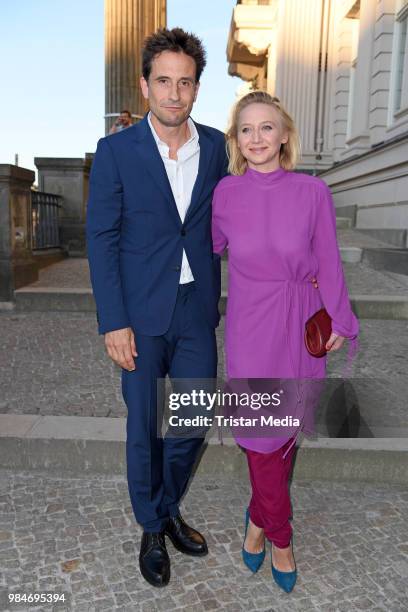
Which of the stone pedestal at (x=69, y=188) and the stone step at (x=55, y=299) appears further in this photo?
the stone pedestal at (x=69, y=188)

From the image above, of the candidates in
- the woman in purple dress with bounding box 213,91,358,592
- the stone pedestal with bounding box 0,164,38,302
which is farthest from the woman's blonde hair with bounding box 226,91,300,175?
the stone pedestal with bounding box 0,164,38,302

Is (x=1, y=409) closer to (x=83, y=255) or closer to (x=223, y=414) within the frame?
(x=223, y=414)

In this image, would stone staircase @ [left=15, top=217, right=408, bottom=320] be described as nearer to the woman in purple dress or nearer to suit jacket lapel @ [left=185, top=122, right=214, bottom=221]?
suit jacket lapel @ [left=185, top=122, right=214, bottom=221]

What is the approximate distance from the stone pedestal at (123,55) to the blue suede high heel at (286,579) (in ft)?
41.6

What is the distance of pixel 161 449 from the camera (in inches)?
99.0

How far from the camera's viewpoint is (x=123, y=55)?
1363 centimetres

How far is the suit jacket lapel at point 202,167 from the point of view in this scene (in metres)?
2.34

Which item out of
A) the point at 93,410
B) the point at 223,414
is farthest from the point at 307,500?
the point at 93,410

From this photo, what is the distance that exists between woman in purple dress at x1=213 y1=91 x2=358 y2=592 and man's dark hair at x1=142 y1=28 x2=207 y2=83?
0.98 ft

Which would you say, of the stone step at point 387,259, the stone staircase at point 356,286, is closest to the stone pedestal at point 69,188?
the stone staircase at point 356,286

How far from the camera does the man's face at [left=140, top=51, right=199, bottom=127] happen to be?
2230mm

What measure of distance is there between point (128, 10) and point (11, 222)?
9.14 meters

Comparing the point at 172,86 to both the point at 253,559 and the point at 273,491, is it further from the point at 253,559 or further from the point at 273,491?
the point at 253,559

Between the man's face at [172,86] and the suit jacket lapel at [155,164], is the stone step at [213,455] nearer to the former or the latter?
the suit jacket lapel at [155,164]
